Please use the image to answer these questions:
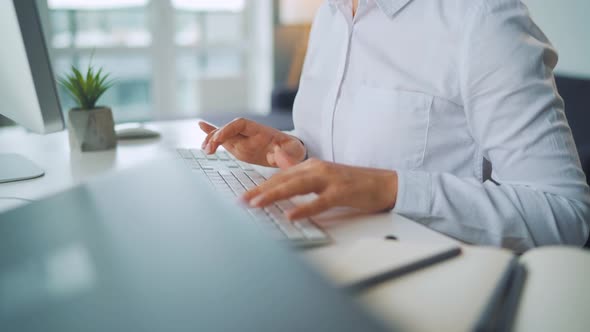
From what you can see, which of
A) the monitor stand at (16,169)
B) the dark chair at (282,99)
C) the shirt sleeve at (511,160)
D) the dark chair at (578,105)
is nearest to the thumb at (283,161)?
the shirt sleeve at (511,160)

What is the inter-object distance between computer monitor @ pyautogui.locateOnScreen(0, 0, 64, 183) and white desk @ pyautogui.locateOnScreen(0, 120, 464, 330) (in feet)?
0.20

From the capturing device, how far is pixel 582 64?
7.34 ft

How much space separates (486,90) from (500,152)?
89mm

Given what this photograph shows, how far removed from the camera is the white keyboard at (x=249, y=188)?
479 millimetres

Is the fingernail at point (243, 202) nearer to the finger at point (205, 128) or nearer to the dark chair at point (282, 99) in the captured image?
the finger at point (205, 128)

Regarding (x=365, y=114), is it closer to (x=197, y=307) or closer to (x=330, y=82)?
(x=330, y=82)

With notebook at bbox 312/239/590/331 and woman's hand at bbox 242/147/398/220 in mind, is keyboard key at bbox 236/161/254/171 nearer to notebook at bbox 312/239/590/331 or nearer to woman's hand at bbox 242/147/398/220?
woman's hand at bbox 242/147/398/220

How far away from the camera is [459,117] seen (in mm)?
797

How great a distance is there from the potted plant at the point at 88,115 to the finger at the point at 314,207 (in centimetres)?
70

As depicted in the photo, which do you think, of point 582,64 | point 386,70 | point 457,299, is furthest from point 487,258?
point 582,64

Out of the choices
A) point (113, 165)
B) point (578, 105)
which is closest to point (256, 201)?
point (113, 165)

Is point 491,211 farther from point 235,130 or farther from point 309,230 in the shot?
point 235,130

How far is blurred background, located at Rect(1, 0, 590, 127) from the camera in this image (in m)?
3.65

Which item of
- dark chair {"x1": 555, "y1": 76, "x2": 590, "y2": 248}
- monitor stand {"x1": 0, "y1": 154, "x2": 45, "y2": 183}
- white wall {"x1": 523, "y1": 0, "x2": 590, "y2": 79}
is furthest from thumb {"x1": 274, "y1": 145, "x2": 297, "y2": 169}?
white wall {"x1": 523, "y1": 0, "x2": 590, "y2": 79}
